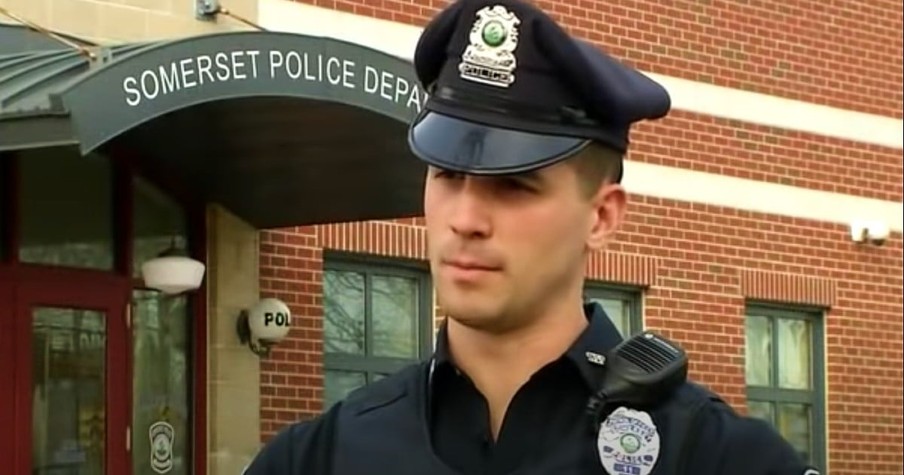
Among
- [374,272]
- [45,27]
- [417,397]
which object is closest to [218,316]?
[374,272]

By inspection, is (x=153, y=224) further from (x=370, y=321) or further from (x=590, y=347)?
(x=590, y=347)

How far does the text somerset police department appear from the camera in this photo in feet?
26.2

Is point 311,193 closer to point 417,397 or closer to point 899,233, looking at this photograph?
point 899,233

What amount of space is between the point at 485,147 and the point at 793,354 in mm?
11321

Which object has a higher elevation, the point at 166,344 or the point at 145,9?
the point at 145,9

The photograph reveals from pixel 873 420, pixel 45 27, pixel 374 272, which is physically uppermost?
pixel 45 27

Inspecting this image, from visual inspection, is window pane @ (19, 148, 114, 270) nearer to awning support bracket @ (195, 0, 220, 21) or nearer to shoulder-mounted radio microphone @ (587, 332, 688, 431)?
awning support bracket @ (195, 0, 220, 21)

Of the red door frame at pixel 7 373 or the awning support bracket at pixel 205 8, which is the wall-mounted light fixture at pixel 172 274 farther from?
the awning support bracket at pixel 205 8

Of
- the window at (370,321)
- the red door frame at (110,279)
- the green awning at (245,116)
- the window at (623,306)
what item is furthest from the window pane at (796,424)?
the red door frame at (110,279)

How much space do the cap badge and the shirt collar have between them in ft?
1.05

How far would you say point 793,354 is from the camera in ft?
44.1

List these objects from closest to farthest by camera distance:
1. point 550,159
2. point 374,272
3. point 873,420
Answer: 1. point 550,159
2. point 374,272
3. point 873,420

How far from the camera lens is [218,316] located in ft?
33.3

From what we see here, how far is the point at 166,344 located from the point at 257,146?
1.27m
